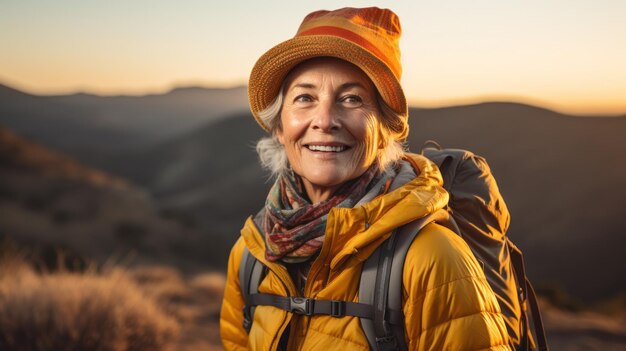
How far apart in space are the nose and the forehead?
4.0 inches

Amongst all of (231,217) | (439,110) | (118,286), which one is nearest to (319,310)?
(118,286)

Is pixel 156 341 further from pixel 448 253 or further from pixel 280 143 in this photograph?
pixel 448 253

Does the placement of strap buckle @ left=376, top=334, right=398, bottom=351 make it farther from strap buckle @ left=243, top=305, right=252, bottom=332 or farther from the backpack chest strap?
strap buckle @ left=243, top=305, right=252, bottom=332

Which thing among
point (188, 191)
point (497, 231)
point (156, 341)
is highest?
point (497, 231)

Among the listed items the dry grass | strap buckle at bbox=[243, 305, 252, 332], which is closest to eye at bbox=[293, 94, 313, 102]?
strap buckle at bbox=[243, 305, 252, 332]

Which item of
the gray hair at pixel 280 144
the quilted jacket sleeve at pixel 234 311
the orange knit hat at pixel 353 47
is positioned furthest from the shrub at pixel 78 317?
the orange knit hat at pixel 353 47

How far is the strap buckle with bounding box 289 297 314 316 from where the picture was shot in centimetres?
201

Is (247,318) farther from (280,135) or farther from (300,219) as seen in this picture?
(280,135)

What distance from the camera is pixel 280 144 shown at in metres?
2.53

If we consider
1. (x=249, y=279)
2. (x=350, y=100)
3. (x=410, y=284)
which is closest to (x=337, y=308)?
(x=410, y=284)

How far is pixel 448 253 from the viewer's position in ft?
5.93

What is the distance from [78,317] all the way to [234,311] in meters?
3.43

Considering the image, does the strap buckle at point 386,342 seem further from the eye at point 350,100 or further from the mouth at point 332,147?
the eye at point 350,100

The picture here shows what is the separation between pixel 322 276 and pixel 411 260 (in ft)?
1.23
